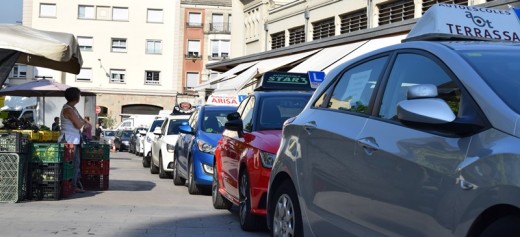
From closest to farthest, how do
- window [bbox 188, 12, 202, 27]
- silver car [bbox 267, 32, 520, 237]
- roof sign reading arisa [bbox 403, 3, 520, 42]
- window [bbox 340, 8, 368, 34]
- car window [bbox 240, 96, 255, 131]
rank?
silver car [bbox 267, 32, 520, 237]
roof sign reading arisa [bbox 403, 3, 520, 42]
car window [bbox 240, 96, 255, 131]
window [bbox 340, 8, 368, 34]
window [bbox 188, 12, 202, 27]

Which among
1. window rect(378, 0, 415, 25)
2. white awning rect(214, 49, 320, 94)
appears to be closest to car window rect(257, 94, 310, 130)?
white awning rect(214, 49, 320, 94)

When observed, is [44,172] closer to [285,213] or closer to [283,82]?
[283,82]

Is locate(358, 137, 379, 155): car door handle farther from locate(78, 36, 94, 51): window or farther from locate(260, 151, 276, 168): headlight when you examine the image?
locate(78, 36, 94, 51): window

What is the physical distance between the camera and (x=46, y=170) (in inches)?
448

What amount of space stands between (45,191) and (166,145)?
644 cm

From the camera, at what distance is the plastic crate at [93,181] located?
1380 cm

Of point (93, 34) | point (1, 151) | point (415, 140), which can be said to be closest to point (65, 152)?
point (1, 151)

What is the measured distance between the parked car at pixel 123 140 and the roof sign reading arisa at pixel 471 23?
39.3 m

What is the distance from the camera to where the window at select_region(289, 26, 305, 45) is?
36.7 m

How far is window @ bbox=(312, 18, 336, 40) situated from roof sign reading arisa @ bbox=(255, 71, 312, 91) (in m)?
18.3

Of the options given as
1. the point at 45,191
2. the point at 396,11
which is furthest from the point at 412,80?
the point at 396,11

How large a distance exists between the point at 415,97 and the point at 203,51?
6570 centimetres

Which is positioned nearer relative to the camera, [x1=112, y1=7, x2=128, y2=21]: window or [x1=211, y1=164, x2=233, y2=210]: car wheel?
[x1=211, y1=164, x2=233, y2=210]: car wheel

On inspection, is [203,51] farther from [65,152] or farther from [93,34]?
[65,152]
